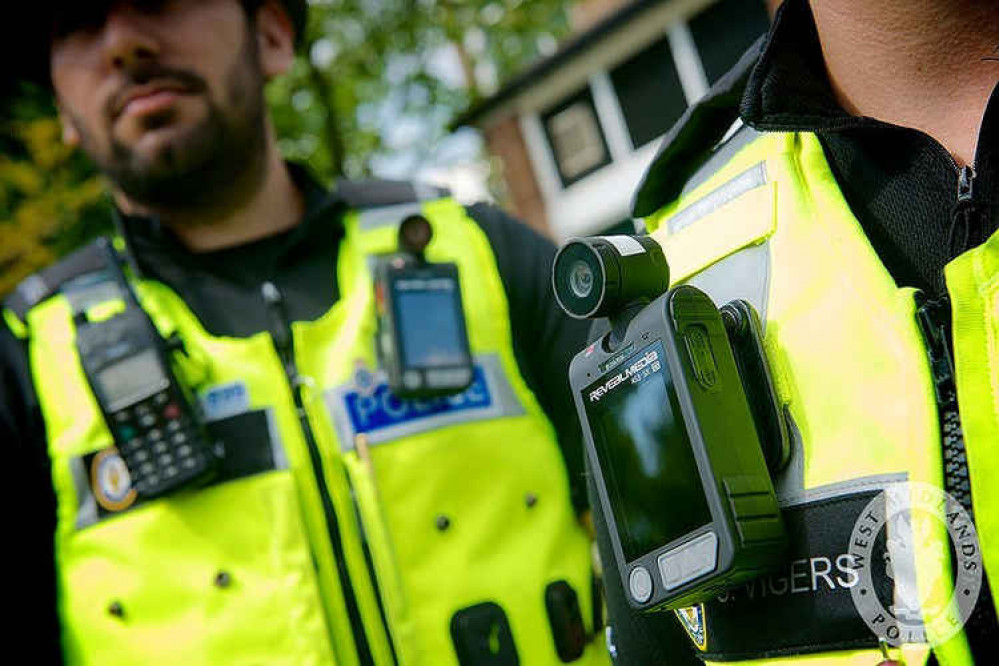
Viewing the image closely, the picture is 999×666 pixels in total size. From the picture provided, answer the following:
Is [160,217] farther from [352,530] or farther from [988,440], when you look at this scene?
[988,440]

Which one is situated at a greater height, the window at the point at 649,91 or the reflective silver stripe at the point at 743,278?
the window at the point at 649,91

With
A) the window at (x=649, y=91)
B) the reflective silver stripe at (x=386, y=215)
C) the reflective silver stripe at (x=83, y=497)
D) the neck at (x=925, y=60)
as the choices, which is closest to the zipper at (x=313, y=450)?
the reflective silver stripe at (x=386, y=215)

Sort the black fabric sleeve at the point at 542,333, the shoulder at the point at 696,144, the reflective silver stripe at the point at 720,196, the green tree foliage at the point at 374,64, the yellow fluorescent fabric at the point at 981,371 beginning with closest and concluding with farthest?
1. the yellow fluorescent fabric at the point at 981,371
2. the reflective silver stripe at the point at 720,196
3. the shoulder at the point at 696,144
4. the black fabric sleeve at the point at 542,333
5. the green tree foliage at the point at 374,64

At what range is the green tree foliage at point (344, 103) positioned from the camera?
25.0 feet

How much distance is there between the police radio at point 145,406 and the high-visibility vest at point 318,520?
6 cm

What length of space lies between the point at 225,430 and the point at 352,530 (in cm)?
35

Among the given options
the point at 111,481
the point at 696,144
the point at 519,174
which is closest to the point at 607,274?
the point at 696,144

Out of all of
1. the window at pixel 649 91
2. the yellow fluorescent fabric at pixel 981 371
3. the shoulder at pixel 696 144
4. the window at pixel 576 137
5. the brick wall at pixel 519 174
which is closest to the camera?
the yellow fluorescent fabric at pixel 981 371

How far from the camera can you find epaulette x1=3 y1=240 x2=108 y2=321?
224 cm

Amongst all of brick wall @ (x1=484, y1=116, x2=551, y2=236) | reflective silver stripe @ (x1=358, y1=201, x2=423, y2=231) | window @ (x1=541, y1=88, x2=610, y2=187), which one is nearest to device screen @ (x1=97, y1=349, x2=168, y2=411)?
reflective silver stripe @ (x1=358, y1=201, x2=423, y2=231)

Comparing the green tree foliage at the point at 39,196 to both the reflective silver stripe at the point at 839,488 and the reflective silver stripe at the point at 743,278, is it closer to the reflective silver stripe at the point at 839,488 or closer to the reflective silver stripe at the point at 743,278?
the reflective silver stripe at the point at 743,278

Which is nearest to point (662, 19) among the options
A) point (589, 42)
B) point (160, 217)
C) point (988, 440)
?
point (589, 42)

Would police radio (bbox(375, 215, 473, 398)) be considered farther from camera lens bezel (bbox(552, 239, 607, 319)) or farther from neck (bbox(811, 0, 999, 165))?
neck (bbox(811, 0, 999, 165))

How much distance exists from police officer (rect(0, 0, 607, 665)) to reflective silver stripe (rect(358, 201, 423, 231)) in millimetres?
10
